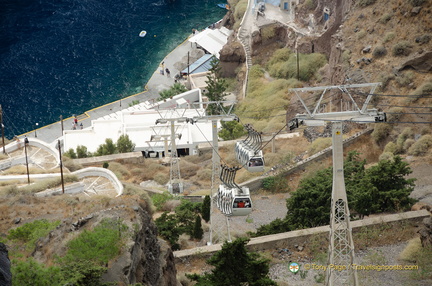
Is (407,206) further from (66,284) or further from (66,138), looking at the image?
(66,138)

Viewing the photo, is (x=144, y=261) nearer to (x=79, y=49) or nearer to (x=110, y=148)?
(x=110, y=148)

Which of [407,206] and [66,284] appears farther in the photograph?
[407,206]

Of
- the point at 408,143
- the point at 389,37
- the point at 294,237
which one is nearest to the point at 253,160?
the point at 294,237

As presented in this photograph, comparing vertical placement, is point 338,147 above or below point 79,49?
below

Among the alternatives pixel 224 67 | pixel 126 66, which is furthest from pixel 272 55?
pixel 126 66

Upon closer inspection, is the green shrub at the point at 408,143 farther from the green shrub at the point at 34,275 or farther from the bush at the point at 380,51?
the green shrub at the point at 34,275

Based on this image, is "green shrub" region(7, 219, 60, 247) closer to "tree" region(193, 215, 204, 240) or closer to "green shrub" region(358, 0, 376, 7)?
"tree" region(193, 215, 204, 240)
